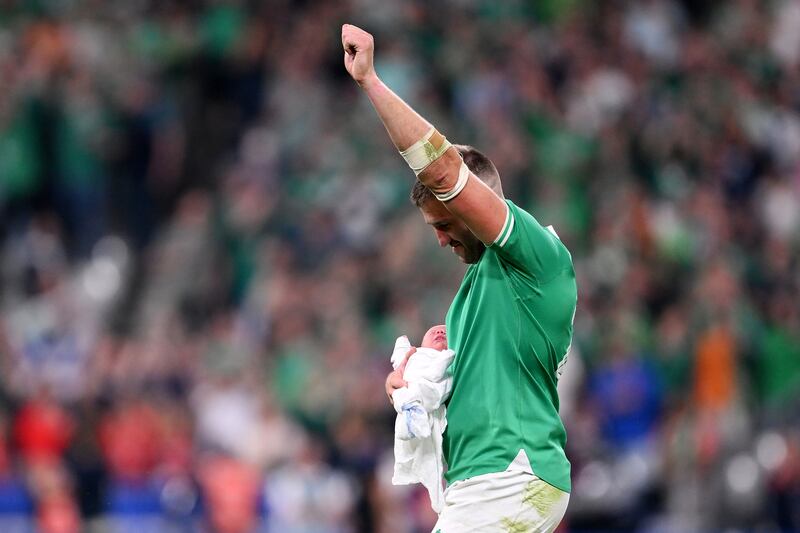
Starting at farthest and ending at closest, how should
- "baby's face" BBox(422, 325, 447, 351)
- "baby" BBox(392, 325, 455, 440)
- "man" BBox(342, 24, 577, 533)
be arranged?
"baby's face" BBox(422, 325, 447, 351)
"baby" BBox(392, 325, 455, 440)
"man" BBox(342, 24, 577, 533)

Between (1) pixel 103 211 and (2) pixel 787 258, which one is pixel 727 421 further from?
(1) pixel 103 211

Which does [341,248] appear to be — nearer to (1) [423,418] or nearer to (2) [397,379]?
(2) [397,379]

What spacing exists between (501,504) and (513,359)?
0.50 meters

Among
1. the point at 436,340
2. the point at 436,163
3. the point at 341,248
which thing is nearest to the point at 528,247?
the point at 436,163

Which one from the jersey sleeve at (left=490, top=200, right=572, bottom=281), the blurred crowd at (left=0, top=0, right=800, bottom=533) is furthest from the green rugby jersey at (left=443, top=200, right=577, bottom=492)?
the blurred crowd at (left=0, top=0, right=800, bottom=533)

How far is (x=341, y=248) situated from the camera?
1420cm

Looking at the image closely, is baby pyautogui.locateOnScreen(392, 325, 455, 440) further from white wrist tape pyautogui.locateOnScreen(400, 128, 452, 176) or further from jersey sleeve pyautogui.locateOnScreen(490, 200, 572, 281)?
white wrist tape pyautogui.locateOnScreen(400, 128, 452, 176)

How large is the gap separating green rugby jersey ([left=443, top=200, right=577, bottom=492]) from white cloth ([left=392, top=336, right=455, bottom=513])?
0.22 feet

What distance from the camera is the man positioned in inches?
197

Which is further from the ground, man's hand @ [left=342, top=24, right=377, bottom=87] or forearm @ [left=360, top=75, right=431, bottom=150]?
man's hand @ [left=342, top=24, right=377, bottom=87]

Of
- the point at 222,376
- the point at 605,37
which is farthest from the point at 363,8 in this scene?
the point at 222,376

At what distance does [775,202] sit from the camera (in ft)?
49.6

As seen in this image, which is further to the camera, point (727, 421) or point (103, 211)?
point (103, 211)

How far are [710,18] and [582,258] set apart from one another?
518 centimetres
